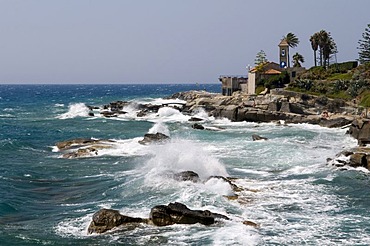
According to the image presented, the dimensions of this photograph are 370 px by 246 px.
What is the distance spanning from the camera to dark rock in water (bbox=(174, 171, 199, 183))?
29.2 meters

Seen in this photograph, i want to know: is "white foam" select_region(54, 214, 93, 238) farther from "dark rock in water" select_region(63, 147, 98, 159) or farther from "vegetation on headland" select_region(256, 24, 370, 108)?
"vegetation on headland" select_region(256, 24, 370, 108)

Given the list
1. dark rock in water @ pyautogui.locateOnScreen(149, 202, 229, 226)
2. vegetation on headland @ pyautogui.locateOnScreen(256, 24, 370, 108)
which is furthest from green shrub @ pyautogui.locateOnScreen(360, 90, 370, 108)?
dark rock in water @ pyautogui.locateOnScreen(149, 202, 229, 226)

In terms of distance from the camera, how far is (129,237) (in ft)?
66.8

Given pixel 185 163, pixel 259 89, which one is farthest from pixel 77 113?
pixel 185 163

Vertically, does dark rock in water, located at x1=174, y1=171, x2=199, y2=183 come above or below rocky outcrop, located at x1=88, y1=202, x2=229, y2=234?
above

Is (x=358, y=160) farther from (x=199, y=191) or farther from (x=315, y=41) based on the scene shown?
(x=315, y=41)

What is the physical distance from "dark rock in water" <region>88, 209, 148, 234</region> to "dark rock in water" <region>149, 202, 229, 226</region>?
104 centimetres

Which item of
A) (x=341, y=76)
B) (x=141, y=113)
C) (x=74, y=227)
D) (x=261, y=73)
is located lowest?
(x=74, y=227)

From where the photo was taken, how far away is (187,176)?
96.3 ft

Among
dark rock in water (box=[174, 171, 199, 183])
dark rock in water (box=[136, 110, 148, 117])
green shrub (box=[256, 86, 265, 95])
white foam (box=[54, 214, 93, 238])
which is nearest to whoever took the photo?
white foam (box=[54, 214, 93, 238])

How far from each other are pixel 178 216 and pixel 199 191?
17.1ft

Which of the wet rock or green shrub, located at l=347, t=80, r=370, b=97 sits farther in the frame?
green shrub, located at l=347, t=80, r=370, b=97

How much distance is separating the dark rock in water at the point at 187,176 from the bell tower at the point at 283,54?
65360 mm

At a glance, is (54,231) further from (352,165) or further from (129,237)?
(352,165)
